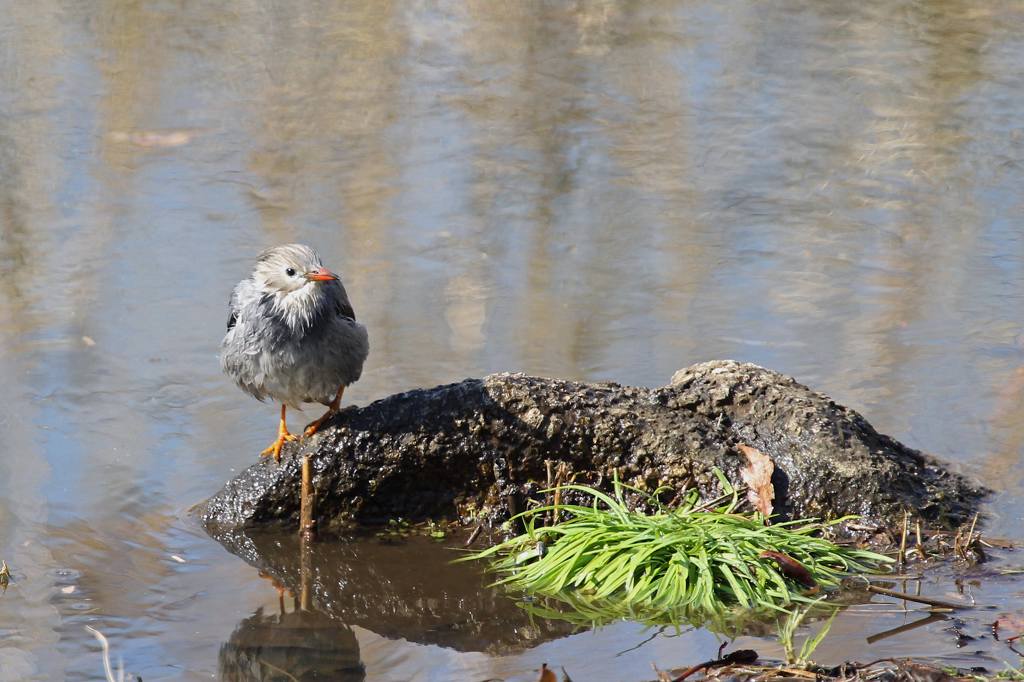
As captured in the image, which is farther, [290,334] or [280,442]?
[280,442]

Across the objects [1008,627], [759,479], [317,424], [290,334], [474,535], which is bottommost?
[474,535]

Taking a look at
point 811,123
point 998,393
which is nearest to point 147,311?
point 998,393

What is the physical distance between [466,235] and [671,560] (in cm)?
507

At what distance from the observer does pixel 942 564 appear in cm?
557

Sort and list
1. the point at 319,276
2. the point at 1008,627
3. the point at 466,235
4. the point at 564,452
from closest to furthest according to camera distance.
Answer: the point at 1008,627, the point at 319,276, the point at 564,452, the point at 466,235

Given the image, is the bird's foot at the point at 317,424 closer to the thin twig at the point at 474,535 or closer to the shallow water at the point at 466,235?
the shallow water at the point at 466,235

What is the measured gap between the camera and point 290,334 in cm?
586

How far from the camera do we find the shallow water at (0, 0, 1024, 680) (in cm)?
587

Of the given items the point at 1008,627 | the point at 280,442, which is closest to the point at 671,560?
the point at 1008,627

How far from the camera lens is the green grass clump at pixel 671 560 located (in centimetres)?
525

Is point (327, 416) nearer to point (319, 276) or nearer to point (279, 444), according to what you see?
point (279, 444)

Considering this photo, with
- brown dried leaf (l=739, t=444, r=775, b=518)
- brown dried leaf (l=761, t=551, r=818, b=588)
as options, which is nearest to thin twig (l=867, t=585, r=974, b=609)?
brown dried leaf (l=761, t=551, r=818, b=588)

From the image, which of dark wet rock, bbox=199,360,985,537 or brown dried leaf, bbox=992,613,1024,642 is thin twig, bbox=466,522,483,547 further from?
brown dried leaf, bbox=992,613,1024,642

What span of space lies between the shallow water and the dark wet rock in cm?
39
